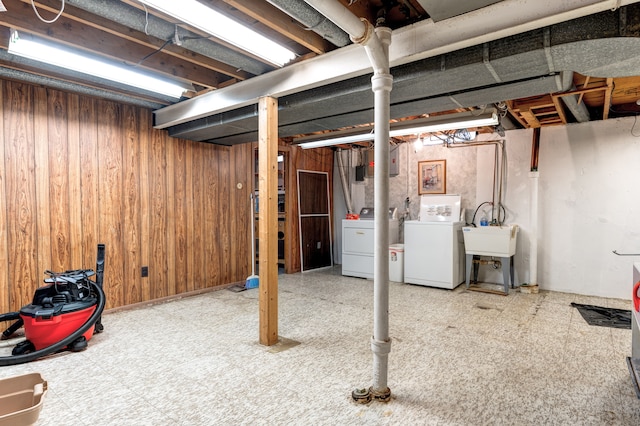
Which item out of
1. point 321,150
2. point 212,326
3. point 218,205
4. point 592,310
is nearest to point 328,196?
point 321,150

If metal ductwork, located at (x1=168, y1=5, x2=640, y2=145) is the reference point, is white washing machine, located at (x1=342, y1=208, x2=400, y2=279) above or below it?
below

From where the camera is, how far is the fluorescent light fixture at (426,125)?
3.99 metres

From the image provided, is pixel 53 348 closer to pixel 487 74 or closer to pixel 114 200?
pixel 114 200

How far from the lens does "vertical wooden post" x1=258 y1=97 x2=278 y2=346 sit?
3.07 metres

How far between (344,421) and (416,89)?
2323 mm

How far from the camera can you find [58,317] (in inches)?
110

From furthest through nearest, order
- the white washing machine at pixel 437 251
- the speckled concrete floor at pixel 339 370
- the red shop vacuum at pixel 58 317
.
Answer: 1. the white washing machine at pixel 437 251
2. the red shop vacuum at pixel 58 317
3. the speckled concrete floor at pixel 339 370

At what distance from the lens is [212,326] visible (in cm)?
353

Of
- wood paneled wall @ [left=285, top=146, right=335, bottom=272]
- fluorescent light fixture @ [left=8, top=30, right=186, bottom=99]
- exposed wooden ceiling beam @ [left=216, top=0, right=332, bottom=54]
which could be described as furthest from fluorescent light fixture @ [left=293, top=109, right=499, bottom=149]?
fluorescent light fixture @ [left=8, top=30, right=186, bottom=99]

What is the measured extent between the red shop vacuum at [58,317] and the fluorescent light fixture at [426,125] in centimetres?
353

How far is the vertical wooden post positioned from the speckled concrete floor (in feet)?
0.88

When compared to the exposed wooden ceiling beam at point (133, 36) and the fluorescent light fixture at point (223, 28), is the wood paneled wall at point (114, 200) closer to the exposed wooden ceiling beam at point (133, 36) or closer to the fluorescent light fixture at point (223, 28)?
the exposed wooden ceiling beam at point (133, 36)

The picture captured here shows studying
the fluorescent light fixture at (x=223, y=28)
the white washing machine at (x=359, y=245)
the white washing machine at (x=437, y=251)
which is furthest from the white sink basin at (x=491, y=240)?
the fluorescent light fixture at (x=223, y=28)

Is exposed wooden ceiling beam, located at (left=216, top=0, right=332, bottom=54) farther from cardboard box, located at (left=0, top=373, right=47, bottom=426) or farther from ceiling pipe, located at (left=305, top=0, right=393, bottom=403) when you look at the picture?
cardboard box, located at (left=0, top=373, right=47, bottom=426)
